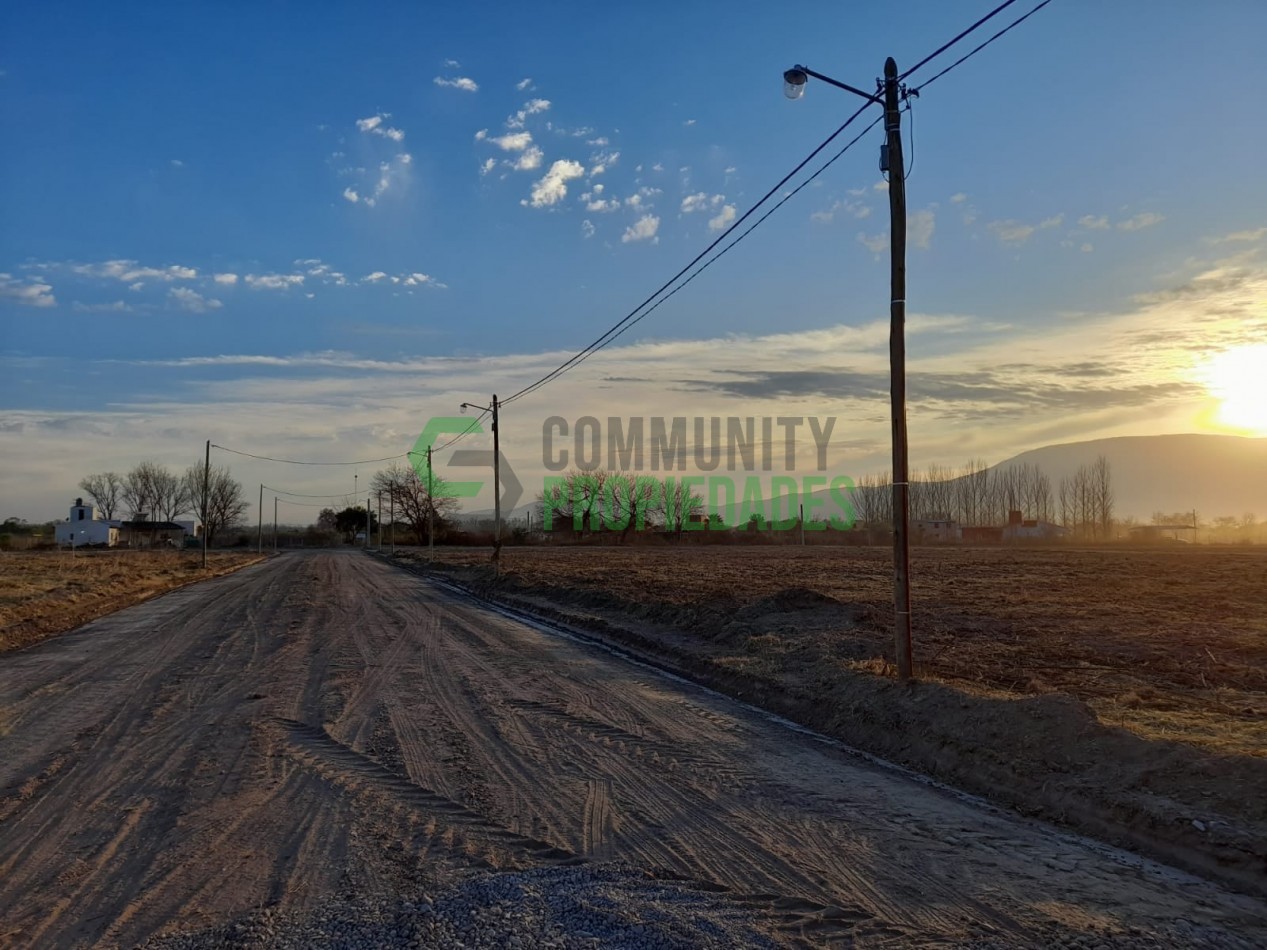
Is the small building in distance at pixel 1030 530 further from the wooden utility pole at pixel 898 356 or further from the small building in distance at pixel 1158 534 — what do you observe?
the wooden utility pole at pixel 898 356

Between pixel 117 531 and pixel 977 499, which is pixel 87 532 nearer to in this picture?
pixel 117 531

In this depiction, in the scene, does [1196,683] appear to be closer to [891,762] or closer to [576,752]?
[891,762]

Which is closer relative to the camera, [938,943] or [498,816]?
[938,943]

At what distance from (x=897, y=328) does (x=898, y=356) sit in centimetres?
36

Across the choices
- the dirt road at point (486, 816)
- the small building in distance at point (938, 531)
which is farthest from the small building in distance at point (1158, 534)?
the dirt road at point (486, 816)

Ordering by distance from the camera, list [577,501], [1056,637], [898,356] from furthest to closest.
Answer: [577,501] → [1056,637] → [898,356]

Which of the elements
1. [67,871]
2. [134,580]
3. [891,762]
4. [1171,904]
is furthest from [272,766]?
[134,580]

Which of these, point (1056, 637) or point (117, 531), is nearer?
point (1056, 637)

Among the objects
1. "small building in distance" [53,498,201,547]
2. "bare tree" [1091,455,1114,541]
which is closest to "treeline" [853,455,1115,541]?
"bare tree" [1091,455,1114,541]

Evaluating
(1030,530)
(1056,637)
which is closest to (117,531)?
(1030,530)

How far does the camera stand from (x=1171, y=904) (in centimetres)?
479

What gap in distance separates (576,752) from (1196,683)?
8307mm

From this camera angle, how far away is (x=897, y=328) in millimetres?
10438

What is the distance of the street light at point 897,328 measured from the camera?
10211 mm
